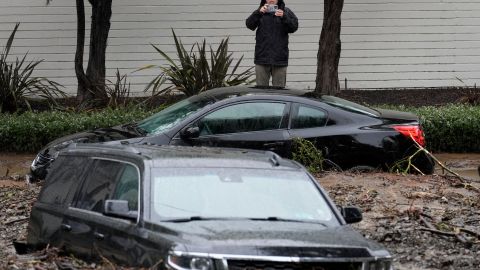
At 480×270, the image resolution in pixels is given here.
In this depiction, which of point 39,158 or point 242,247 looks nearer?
point 242,247

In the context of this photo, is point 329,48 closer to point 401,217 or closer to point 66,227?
point 401,217

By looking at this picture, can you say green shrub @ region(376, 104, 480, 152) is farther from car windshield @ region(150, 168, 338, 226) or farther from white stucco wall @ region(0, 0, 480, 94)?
car windshield @ region(150, 168, 338, 226)

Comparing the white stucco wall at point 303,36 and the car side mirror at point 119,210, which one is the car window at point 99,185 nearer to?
the car side mirror at point 119,210

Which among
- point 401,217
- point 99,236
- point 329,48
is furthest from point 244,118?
point 329,48

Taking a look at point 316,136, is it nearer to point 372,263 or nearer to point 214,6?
point 372,263

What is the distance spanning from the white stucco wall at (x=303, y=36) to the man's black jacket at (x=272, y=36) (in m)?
3.79

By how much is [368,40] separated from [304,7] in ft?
5.05

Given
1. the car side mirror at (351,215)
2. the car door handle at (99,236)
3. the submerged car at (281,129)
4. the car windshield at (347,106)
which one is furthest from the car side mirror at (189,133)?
the car door handle at (99,236)

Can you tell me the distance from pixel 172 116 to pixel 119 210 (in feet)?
18.4

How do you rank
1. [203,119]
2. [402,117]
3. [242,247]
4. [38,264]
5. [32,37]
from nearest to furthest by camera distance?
[242,247] → [38,264] → [203,119] → [402,117] → [32,37]

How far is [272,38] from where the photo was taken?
51.1 feet

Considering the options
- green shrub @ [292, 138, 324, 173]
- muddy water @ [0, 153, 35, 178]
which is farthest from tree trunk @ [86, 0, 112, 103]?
green shrub @ [292, 138, 324, 173]

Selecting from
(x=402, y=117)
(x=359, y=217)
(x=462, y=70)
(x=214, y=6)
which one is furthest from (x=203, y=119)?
(x=462, y=70)

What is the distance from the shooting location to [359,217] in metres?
7.05
